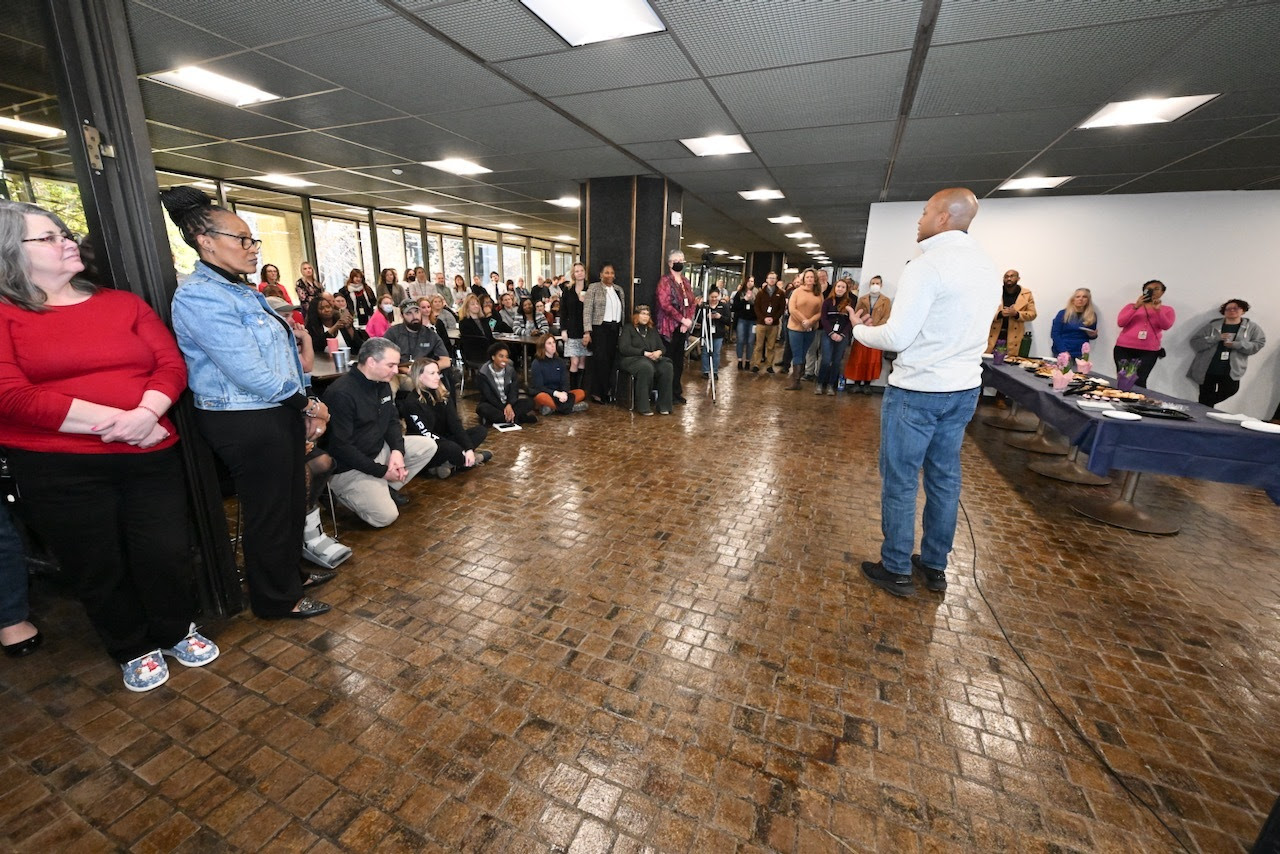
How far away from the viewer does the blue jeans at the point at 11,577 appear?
2.02 meters

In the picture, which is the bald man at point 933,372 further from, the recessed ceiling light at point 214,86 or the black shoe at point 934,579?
the recessed ceiling light at point 214,86

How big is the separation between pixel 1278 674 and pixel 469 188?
9.75 m

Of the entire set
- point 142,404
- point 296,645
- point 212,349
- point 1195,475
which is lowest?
point 296,645

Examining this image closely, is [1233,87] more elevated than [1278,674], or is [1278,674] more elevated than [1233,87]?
[1233,87]

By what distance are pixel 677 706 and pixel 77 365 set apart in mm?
2431

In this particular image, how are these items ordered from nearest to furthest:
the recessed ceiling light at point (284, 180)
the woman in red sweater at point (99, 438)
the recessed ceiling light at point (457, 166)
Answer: the woman in red sweater at point (99, 438)
the recessed ceiling light at point (457, 166)
the recessed ceiling light at point (284, 180)

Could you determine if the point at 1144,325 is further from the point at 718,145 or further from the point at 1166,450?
the point at 718,145

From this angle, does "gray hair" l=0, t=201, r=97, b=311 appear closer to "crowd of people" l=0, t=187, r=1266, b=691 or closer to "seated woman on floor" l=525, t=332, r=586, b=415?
"crowd of people" l=0, t=187, r=1266, b=691

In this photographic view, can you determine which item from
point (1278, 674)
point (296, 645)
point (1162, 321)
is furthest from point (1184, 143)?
point (296, 645)

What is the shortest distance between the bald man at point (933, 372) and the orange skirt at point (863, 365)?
5.85 metres

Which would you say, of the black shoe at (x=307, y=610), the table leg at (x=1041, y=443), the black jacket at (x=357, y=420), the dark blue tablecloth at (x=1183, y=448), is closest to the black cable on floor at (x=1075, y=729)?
the dark blue tablecloth at (x=1183, y=448)

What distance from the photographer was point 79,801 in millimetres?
1538

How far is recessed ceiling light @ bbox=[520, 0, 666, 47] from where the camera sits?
281 centimetres

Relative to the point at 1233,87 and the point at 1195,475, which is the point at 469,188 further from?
the point at 1195,475
